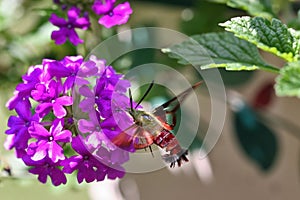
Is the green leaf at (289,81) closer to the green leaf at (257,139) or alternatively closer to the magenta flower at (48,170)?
the magenta flower at (48,170)

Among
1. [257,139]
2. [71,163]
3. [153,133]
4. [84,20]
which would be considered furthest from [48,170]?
[257,139]

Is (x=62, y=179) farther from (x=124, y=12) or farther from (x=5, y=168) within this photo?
(x=124, y=12)

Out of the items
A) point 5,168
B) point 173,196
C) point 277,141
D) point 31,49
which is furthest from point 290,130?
point 5,168

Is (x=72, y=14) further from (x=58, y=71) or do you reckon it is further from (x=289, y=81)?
(x=289, y=81)

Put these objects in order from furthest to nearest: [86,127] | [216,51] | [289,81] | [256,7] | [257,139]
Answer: [257,139] < [256,7] < [216,51] < [86,127] < [289,81]

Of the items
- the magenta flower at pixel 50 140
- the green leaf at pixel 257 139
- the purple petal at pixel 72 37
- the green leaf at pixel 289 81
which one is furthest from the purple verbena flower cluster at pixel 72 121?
the green leaf at pixel 257 139

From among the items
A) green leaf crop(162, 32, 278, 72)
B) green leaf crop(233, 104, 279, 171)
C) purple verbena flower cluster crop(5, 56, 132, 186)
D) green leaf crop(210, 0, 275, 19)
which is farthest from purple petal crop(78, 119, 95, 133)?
green leaf crop(233, 104, 279, 171)
